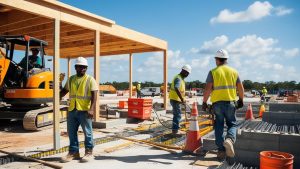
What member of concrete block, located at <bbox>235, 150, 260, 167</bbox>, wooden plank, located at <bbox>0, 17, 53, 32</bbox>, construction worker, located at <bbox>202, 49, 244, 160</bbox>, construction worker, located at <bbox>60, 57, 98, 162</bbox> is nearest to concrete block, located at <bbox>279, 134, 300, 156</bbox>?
concrete block, located at <bbox>235, 150, 260, 167</bbox>

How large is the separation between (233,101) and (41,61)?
7.71m

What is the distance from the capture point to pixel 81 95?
19.7ft

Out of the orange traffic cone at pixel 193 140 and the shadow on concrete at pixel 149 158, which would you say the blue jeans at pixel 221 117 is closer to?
the shadow on concrete at pixel 149 158

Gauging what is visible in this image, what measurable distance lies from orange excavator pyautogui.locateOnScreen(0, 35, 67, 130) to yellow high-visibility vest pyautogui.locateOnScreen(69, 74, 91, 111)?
4071 millimetres

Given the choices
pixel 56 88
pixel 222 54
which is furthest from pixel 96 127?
pixel 222 54

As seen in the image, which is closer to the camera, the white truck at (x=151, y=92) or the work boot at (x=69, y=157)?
the work boot at (x=69, y=157)

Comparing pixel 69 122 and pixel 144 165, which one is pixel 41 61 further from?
pixel 144 165

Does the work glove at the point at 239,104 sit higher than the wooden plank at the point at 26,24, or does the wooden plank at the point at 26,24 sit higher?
the wooden plank at the point at 26,24

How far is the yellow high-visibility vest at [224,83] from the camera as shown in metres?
5.66

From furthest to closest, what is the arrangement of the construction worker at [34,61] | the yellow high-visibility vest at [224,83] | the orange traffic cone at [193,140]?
the construction worker at [34,61], the orange traffic cone at [193,140], the yellow high-visibility vest at [224,83]

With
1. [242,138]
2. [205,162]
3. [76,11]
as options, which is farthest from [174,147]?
[76,11]

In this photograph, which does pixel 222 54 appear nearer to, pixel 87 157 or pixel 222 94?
pixel 222 94

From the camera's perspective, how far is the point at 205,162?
580cm

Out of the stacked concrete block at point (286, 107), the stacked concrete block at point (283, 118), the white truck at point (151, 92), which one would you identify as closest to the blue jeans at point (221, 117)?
the stacked concrete block at point (283, 118)
